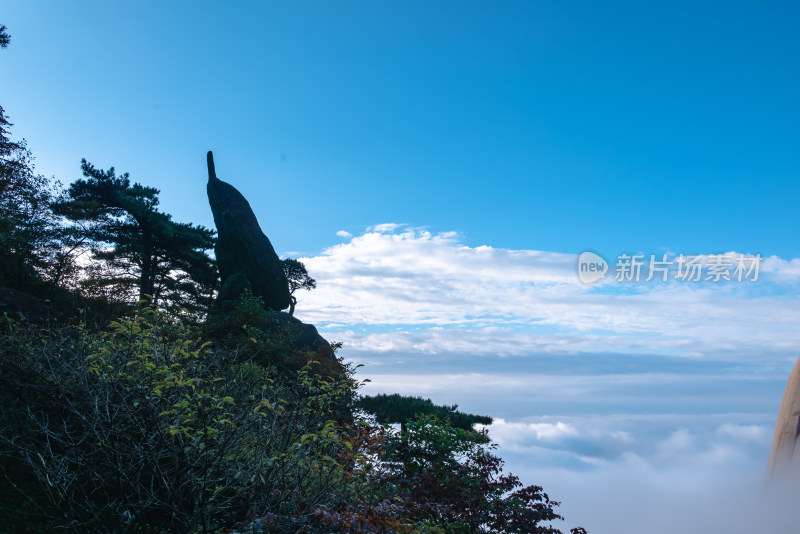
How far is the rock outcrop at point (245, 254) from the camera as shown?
2344cm

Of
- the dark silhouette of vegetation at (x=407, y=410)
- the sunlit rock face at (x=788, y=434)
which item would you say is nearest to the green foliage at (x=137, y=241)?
the dark silhouette of vegetation at (x=407, y=410)

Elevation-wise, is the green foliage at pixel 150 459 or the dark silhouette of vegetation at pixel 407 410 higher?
the dark silhouette of vegetation at pixel 407 410

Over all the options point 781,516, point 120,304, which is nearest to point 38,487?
point 120,304

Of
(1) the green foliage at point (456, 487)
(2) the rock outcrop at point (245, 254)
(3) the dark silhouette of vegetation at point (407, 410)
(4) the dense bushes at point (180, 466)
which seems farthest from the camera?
(2) the rock outcrop at point (245, 254)

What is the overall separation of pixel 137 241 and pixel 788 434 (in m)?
26.2

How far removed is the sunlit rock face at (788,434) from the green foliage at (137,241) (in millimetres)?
23502

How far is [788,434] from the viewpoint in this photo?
46.6ft

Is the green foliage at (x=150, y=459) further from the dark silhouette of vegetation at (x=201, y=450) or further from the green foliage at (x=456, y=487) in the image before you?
the green foliage at (x=456, y=487)

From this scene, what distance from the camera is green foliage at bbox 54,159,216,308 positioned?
79.2 feet

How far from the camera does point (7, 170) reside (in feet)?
64.1

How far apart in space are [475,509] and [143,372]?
5.15 m

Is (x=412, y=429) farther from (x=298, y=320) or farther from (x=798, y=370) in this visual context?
(x=298, y=320)

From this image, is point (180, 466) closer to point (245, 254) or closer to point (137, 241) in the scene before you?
point (245, 254)

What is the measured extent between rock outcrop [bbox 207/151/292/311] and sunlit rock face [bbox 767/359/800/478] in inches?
734
